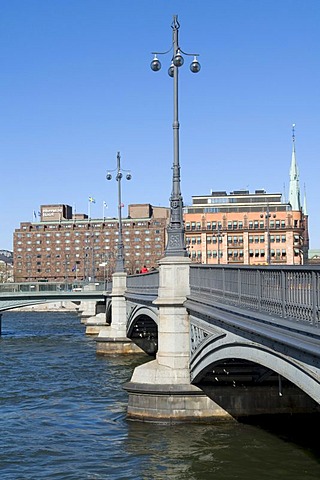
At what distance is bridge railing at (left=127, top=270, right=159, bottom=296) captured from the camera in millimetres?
34844

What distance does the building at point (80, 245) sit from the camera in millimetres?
174500

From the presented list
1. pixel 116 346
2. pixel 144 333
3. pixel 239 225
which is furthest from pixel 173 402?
pixel 239 225

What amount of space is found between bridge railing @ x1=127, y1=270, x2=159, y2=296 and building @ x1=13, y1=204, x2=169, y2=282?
4930 inches

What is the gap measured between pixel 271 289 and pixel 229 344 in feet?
11.0

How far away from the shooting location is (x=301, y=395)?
24219mm

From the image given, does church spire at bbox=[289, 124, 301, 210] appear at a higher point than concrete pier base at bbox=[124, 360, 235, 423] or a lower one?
higher

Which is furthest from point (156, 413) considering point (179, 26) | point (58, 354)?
point (58, 354)

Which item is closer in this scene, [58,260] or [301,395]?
[301,395]

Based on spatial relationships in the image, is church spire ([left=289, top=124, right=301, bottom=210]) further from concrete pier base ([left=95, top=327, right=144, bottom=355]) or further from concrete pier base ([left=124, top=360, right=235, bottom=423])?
concrete pier base ([left=124, top=360, right=235, bottom=423])

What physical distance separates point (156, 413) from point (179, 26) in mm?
11737

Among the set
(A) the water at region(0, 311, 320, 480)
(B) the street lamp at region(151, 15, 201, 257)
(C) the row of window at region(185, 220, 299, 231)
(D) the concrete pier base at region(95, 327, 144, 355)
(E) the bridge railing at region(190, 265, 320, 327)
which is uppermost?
(C) the row of window at region(185, 220, 299, 231)

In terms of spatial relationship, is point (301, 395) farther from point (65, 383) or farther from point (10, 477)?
point (65, 383)

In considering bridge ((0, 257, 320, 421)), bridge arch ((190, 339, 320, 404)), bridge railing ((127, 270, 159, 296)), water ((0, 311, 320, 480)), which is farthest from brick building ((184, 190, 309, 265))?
bridge arch ((190, 339, 320, 404))

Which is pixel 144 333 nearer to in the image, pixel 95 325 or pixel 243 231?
pixel 95 325
